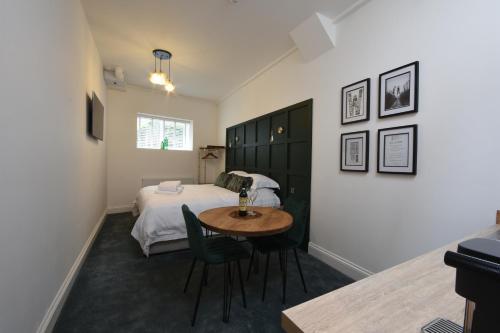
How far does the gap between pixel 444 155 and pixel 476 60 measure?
676 mm

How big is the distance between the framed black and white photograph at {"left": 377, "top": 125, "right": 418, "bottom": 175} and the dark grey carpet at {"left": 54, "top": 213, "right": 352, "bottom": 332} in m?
1.25

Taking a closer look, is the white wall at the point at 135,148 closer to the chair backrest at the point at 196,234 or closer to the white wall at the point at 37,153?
the white wall at the point at 37,153

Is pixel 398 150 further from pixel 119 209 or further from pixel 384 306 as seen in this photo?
pixel 119 209

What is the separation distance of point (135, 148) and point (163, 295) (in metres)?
3.77

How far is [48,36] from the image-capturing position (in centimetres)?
147

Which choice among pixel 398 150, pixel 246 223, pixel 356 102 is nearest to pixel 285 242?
pixel 246 223

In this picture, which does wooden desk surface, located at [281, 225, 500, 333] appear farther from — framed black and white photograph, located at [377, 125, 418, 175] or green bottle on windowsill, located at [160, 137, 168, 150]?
green bottle on windowsill, located at [160, 137, 168, 150]

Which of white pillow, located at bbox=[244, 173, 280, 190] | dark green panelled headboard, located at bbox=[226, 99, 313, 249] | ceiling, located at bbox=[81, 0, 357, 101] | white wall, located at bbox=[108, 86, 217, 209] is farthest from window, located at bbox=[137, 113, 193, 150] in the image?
white pillow, located at bbox=[244, 173, 280, 190]

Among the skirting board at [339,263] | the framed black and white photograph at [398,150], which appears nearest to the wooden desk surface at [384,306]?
the framed black and white photograph at [398,150]

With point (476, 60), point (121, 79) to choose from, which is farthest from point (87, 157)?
point (476, 60)

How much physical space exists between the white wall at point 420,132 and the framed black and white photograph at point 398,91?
56mm

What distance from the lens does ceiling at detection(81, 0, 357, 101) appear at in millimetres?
2295

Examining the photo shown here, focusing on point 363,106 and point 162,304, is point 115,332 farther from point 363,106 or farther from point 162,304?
point 363,106

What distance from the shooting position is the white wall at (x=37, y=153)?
1021 millimetres
